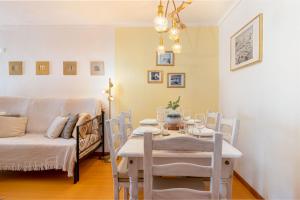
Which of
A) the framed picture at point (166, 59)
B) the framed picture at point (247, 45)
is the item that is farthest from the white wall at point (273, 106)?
the framed picture at point (166, 59)

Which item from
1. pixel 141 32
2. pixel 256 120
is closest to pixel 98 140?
pixel 141 32

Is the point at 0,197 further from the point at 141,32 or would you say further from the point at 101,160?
the point at 141,32

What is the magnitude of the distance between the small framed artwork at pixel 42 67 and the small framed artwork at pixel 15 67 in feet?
0.98

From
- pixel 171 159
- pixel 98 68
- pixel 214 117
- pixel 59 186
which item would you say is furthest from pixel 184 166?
pixel 98 68

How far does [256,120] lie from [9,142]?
10.2ft

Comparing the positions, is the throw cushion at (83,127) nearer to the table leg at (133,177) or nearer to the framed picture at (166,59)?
the framed picture at (166,59)

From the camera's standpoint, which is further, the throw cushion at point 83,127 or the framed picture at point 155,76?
the framed picture at point 155,76

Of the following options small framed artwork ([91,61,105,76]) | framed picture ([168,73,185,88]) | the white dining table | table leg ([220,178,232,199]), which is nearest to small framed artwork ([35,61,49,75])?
small framed artwork ([91,61,105,76])

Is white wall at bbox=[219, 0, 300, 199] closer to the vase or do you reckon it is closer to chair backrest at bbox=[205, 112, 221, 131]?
chair backrest at bbox=[205, 112, 221, 131]

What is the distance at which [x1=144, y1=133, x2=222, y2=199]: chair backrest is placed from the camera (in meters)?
1.08

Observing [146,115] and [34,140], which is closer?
[34,140]

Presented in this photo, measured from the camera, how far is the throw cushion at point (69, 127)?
3162 mm

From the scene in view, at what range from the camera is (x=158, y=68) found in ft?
12.8

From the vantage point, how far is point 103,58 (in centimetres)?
397
